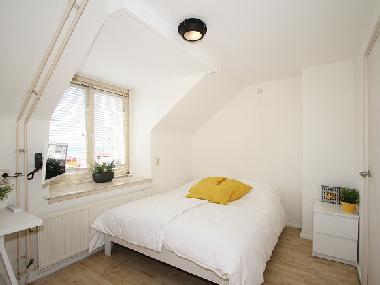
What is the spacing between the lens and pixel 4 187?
1811mm

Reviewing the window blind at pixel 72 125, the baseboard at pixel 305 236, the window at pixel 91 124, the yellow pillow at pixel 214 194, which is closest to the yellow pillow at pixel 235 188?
the yellow pillow at pixel 214 194

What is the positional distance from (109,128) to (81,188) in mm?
1074

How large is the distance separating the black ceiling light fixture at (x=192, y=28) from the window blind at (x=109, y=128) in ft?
6.06

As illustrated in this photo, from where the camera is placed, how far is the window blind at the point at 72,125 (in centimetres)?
283

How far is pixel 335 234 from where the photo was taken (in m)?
2.45

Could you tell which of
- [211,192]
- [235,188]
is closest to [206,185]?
[211,192]

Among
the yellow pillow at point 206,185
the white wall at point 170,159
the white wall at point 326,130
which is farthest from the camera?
the white wall at point 170,159

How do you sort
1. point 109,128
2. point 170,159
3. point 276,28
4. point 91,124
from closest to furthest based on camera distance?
point 276,28 < point 91,124 < point 109,128 < point 170,159

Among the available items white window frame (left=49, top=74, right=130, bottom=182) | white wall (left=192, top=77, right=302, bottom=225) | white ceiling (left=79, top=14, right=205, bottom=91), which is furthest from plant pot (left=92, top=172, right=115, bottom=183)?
white wall (left=192, top=77, right=302, bottom=225)

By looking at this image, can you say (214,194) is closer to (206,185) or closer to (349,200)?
(206,185)

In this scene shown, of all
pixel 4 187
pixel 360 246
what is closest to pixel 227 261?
pixel 360 246

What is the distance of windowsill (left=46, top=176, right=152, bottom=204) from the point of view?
→ 93.1 inches

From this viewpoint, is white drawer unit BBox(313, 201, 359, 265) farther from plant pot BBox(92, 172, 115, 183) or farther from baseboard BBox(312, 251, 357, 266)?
plant pot BBox(92, 172, 115, 183)

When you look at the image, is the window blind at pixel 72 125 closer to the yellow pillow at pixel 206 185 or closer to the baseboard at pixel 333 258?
the yellow pillow at pixel 206 185
